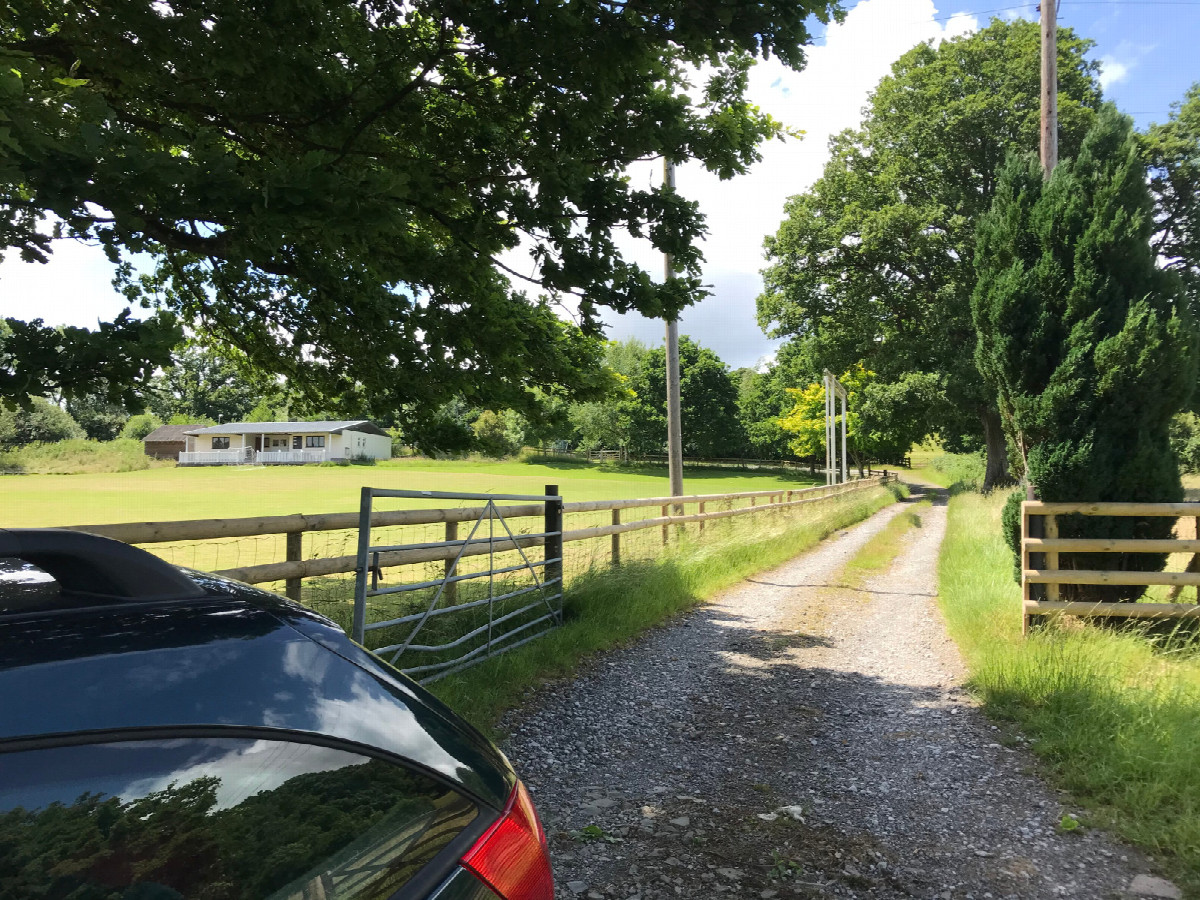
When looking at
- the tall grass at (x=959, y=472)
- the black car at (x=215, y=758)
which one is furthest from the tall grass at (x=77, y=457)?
the tall grass at (x=959, y=472)

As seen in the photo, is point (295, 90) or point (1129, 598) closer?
point (295, 90)

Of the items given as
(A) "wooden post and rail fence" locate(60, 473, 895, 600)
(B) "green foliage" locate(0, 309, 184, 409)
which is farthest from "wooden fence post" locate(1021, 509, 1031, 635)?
(B) "green foliage" locate(0, 309, 184, 409)

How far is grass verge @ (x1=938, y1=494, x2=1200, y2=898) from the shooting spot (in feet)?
11.6

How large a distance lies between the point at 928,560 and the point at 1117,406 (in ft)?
25.7

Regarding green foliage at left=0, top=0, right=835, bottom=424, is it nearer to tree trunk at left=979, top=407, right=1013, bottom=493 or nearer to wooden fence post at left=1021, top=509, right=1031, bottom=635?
wooden fence post at left=1021, top=509, right=1031, bottom=635

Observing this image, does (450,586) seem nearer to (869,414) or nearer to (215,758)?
(215,758)

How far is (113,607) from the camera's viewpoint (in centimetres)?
121

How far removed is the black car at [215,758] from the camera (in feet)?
2.98

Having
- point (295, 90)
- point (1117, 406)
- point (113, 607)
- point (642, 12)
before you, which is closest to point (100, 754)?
point (113, 607)

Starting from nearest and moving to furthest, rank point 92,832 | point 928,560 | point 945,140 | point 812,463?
1. point 92,832
2. point 928,560
3. point 945,140
4. point 812,463

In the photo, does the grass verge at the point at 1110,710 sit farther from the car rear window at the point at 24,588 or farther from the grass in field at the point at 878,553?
the grass in field at the point at 878,553

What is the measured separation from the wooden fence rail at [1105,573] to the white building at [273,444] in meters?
11.4

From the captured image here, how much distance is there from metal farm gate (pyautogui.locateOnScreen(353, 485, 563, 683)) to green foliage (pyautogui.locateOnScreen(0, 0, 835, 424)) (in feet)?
4.34

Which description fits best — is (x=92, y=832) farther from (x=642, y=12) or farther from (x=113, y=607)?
(x=642, y=12)
